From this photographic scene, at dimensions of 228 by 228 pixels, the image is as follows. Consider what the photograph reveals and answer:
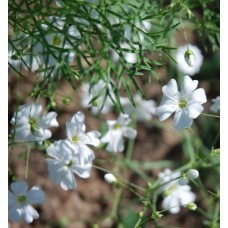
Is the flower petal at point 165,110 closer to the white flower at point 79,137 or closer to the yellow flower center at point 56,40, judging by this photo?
the white flower at point 79,137

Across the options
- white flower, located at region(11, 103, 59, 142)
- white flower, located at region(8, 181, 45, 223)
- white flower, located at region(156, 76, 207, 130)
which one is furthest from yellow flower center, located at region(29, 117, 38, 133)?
white flower, located at region(156, 76, 207, 130)

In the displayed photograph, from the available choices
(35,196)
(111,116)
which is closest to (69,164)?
(35,196)

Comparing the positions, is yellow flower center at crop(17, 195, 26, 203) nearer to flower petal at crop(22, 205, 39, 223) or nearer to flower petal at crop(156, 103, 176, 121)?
flower petal at crop(22, 205, 39, 223)

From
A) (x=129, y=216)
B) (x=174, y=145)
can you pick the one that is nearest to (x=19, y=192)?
(x=129, y=216)

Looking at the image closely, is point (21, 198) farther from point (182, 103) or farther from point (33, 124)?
point (182, 103)

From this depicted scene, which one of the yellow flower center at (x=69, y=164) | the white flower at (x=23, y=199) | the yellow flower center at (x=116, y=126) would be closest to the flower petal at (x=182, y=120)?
the yellow flower center at (x=69, y=164)
